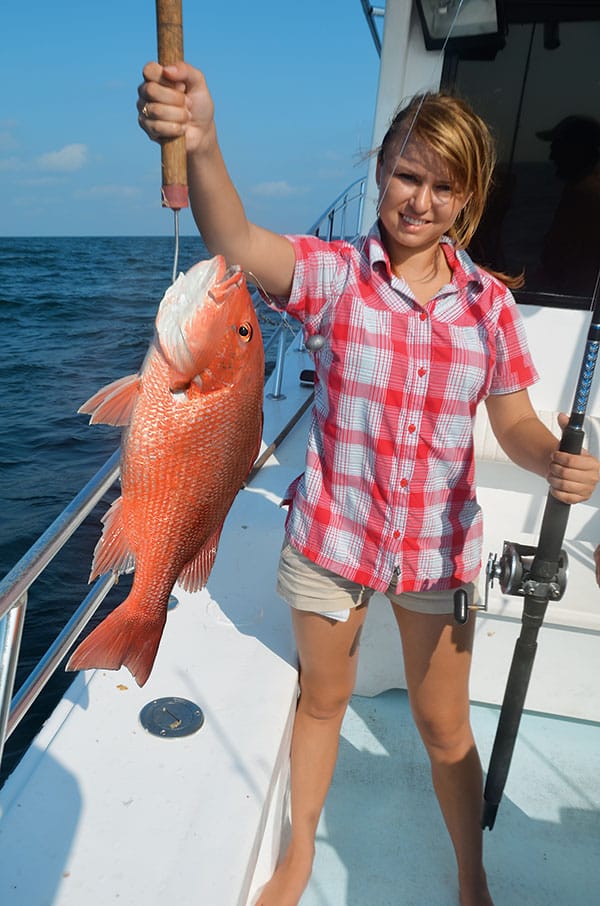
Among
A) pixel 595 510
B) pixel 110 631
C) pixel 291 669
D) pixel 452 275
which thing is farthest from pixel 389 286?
pixel 595 510

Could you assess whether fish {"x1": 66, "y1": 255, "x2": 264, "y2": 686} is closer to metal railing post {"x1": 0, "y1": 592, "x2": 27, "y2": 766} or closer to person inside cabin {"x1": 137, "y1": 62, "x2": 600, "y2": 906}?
metal railing post {"x1": 0, "y1": 592, "x2": 27, "y2": 766}

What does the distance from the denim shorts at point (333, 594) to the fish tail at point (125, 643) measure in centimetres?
51

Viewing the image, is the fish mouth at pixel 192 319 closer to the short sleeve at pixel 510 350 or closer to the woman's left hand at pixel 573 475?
the short sleeve at pixel 510 350

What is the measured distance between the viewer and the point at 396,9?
11.8ft

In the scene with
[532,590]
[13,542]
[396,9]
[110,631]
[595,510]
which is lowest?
[13,542]

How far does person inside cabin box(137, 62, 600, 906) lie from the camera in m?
1.56

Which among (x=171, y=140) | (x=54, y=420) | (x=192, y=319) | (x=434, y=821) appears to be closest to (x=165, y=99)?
(x=171, y=140)

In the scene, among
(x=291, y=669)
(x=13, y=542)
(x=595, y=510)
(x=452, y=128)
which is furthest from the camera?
(x=13, y=542)

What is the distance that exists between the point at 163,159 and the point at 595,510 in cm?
285

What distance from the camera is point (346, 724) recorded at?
2.90m

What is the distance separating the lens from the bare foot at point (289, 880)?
1.95 m

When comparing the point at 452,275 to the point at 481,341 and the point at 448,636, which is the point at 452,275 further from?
the point at 448,636

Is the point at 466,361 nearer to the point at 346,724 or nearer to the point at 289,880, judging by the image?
the point at 289,880

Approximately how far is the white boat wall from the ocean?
105 cm
